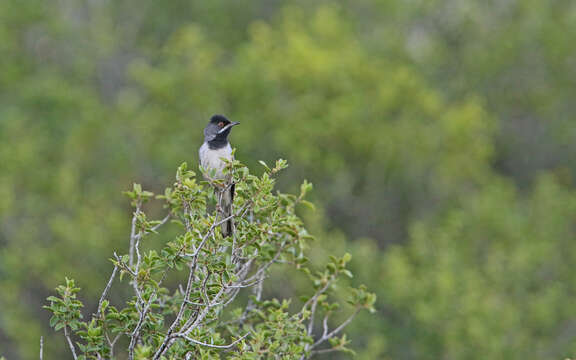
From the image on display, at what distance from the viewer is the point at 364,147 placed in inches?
938

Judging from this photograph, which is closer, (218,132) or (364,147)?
(218,132)

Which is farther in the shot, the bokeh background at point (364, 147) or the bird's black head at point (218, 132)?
the bokeh background at point (364, 147)

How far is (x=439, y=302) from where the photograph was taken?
18297 millimetres

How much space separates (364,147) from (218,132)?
52.5ft

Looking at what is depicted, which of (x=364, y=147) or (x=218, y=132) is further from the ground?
(x=364, y=147)

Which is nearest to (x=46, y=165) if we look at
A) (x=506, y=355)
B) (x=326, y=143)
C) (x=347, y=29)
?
(x=326, y=143)

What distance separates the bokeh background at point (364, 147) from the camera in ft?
64.7

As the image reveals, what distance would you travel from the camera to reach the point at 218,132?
810 cm

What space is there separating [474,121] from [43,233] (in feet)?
43.3

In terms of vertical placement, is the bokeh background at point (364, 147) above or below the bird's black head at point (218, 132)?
above

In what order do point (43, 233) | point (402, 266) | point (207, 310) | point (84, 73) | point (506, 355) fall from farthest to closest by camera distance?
1. point (84, 73)
2. point (43, 233)
3. point (402, 266)
4. point (506, 355)
5. point (207, 310)

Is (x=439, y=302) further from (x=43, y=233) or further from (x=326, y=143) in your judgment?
(x=43, y=233)

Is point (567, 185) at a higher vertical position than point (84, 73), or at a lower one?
lower

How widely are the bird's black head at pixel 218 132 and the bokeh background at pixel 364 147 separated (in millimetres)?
8606
